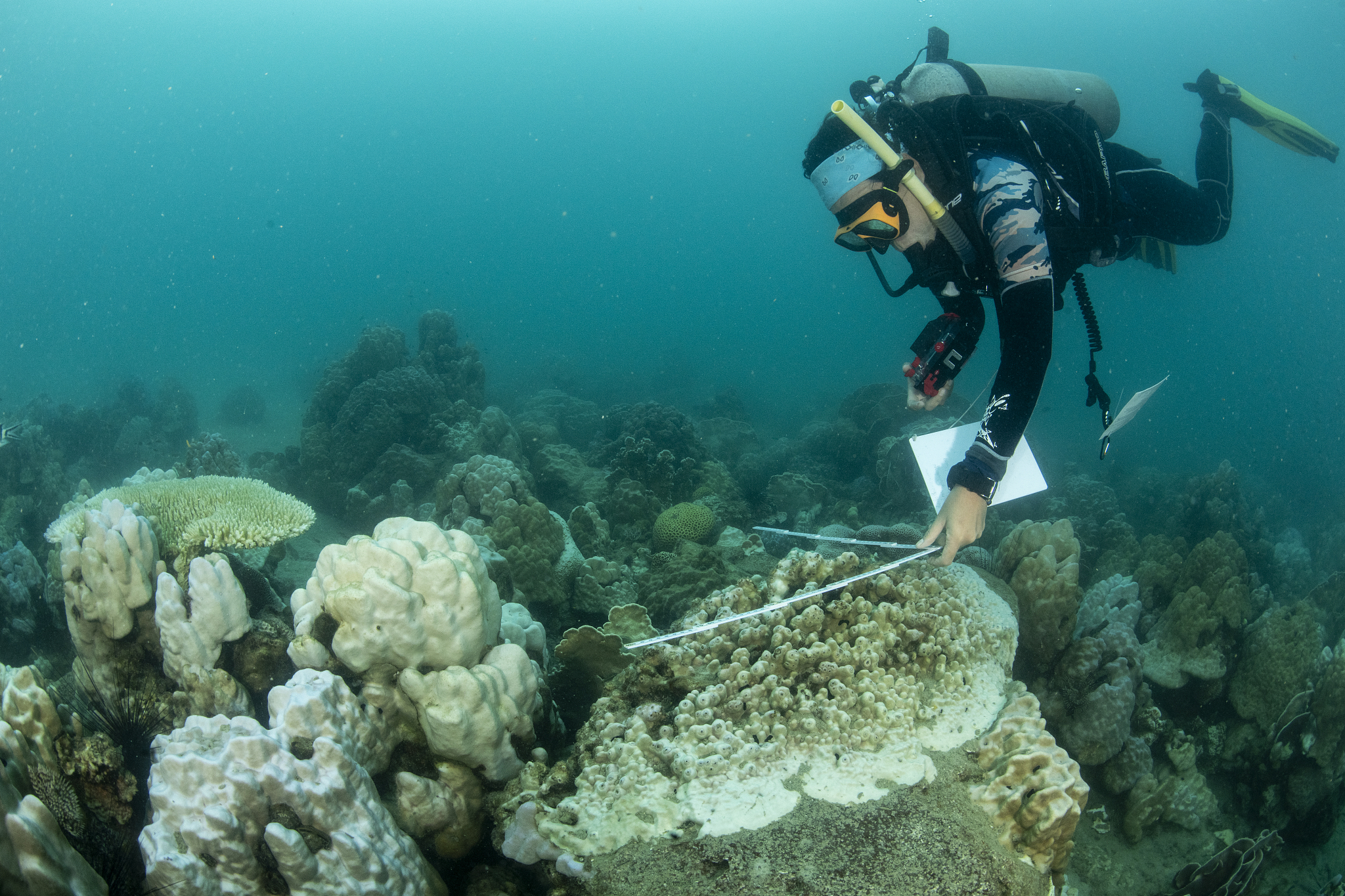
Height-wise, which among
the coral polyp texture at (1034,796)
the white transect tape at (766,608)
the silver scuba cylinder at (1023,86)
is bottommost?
the coral polyp texture at (1034,796)

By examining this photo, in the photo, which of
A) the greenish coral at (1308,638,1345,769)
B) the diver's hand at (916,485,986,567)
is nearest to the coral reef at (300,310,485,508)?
the diver's hand at (916,485,986,567)

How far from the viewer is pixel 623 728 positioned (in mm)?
2365

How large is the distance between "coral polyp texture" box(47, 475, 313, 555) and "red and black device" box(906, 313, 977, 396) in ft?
12.9

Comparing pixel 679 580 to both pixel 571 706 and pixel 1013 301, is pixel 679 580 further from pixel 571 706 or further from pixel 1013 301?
pixel 1013 301

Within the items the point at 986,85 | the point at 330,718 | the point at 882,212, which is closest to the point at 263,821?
the point at 330,718

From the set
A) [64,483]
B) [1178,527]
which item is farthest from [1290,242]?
[64,483]

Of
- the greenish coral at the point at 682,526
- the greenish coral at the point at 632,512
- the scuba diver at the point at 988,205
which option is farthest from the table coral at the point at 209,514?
the greenish coral at the point at 632,512

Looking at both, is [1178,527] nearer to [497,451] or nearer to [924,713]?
[924,713]

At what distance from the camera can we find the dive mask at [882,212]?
312 centimetres

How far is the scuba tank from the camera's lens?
370 cm

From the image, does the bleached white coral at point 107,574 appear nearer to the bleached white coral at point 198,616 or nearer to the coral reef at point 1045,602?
the bleached white coral at point 198,616

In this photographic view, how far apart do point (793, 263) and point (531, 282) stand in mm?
51963

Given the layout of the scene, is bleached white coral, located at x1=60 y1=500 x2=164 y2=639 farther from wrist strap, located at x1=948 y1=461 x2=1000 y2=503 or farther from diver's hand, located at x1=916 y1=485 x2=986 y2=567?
wrist strap, located at x1=948 y1=461 x2=1000 y2=503

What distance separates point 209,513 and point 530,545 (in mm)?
2418
